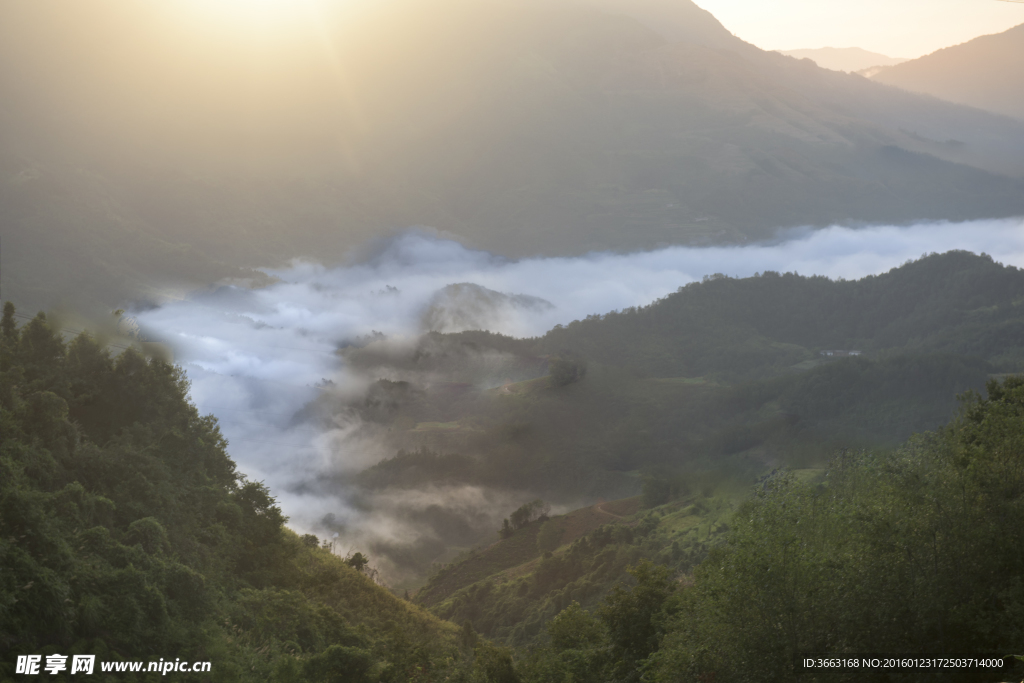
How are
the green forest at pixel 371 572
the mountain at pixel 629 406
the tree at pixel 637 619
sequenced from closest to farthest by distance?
Result: the green forest at pixel 371 572, the tree at pixel 637 619, the mountain at pixel 629 406

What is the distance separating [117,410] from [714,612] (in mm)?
21708

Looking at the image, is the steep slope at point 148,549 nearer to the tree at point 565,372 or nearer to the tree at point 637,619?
the tree at point 637,619

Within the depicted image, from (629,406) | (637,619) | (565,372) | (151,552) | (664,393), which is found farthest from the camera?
(664,393)

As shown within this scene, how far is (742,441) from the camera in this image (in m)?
107

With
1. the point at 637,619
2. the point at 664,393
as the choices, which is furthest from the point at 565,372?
the point at 637,619

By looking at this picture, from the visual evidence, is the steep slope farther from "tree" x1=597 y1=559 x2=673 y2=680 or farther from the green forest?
"tree" x1=597 y1=559 x2=673 y2=680

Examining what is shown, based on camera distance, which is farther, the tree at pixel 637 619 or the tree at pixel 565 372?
the tree at pixel 565 372

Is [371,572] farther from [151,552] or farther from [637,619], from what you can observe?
[151,552]

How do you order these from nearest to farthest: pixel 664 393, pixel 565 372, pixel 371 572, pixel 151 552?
pixel 151 552 → pixel 371 572 → pixel 565 372 → pixel 664 393

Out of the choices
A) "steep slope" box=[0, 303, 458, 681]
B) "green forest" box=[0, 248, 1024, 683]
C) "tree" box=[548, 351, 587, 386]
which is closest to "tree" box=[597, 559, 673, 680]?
"green forest" box=[0, 248, 1024, 683]

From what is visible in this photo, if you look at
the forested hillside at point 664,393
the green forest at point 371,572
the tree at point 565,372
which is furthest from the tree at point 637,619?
the tree at point 565,372

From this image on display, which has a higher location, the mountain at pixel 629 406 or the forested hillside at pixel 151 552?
the mountain at pixel 629 406

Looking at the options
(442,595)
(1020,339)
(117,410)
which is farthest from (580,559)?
(1020,339)

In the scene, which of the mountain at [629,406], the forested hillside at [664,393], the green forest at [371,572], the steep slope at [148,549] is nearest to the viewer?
the green forest at [371,572]
